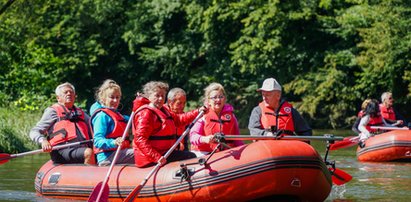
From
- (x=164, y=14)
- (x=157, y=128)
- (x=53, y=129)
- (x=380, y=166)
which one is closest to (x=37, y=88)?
(x=164, y=14)

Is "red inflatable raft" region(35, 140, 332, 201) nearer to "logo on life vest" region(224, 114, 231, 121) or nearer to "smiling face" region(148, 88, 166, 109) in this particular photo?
"smiling face" region(148, 88, 166, 109)

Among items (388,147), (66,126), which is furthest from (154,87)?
(388,147)

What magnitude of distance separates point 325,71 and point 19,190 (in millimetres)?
20534

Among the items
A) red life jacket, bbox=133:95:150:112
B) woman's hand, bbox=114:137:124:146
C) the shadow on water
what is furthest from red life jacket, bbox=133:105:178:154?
the shadow on water

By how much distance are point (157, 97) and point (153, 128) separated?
334 millimetres

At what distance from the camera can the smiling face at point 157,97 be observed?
1034 cm

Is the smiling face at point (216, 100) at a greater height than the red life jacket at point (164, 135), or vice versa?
the smiling face at point (216, 100)

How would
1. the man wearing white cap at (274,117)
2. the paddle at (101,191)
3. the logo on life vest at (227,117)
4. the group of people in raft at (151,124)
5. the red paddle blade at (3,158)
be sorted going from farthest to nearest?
the red paddle blade at (3,158) → the man wearing white cap at (274,117) → the logo on life vest at (227,117) → the group of people in raft at (151,124) → the paddle at (101,191)

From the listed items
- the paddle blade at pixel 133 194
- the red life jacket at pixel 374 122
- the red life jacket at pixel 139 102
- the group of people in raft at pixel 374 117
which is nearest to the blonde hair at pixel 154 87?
the red life jacket at pixel 139 102

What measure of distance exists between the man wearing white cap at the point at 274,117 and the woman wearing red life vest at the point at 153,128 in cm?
96

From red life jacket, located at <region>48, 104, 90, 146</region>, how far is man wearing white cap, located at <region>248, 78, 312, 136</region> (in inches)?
89.8

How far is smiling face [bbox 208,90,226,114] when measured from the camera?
1067cm

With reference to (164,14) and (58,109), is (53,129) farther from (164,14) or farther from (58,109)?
(164,14)

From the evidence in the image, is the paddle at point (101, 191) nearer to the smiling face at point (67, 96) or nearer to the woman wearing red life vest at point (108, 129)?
the woman wearing red life vest at point (108, 129)
